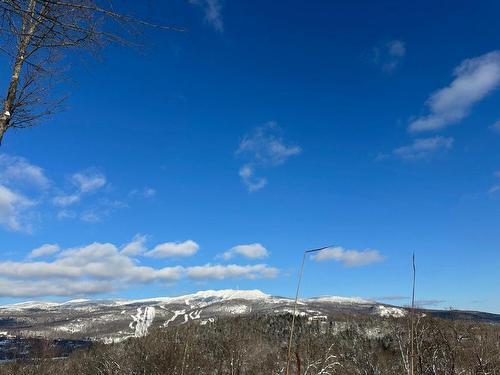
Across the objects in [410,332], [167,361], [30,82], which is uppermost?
[30,82]

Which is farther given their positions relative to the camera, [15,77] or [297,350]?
[15,77]

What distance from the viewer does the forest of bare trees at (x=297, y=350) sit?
4.67 metres

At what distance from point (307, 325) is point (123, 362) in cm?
12044

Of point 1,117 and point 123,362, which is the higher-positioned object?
point 1,117

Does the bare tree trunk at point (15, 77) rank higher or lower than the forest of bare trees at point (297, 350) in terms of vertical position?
higher

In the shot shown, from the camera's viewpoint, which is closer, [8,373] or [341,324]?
[8,373]

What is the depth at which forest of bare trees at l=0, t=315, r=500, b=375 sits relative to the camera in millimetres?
4668

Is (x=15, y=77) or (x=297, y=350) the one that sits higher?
(x=15, y=77)

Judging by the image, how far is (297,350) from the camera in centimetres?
242

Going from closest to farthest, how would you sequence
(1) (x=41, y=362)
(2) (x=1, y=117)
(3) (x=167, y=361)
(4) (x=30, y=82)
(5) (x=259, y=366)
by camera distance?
(2) (x=1, y=117), (4) (x=30, y=82), (3) (x=167, y=361), (1) (x=41, y=362), (5) (x=259, y=366)

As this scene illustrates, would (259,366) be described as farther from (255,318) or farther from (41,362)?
(255,318)

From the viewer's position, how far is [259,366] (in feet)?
249

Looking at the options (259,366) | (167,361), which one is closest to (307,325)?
(259,366)

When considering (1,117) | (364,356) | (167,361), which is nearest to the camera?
(1,117)
